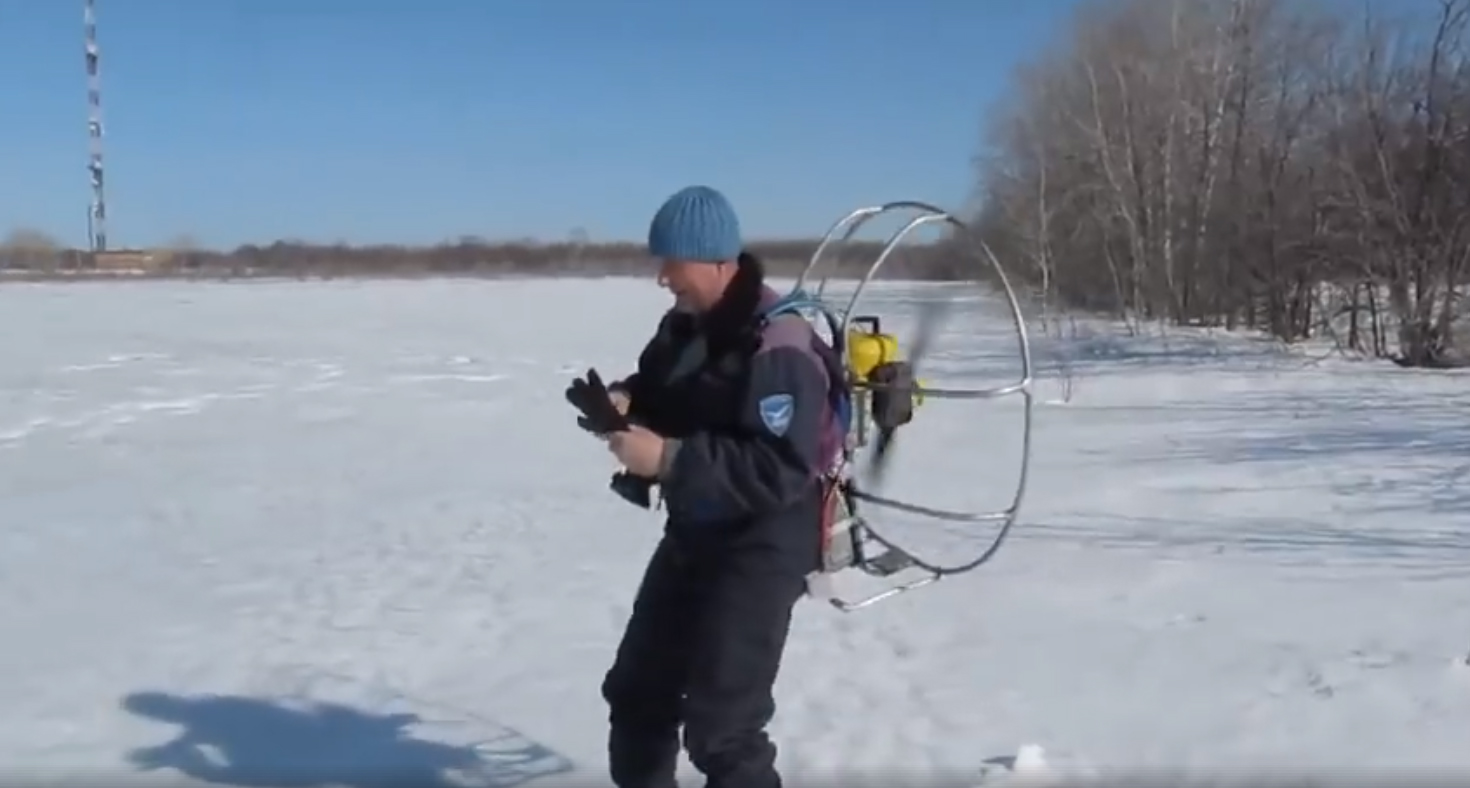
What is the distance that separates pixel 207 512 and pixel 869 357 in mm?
7221

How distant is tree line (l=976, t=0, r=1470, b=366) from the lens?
23.3m

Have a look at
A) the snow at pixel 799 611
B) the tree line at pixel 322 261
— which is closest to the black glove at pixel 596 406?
the snow at pixel 799 611

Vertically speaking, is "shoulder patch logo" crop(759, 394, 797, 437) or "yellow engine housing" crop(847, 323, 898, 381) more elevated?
"yellow engine housing" crop(847, 323, 898, 381)

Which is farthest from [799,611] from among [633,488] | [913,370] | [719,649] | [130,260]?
[130,260]

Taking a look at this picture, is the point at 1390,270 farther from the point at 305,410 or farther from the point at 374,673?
the point at 374,673

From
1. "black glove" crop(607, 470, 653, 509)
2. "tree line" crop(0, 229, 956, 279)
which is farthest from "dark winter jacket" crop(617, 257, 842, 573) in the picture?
"tree line" crop(0, 229, 956, 279)

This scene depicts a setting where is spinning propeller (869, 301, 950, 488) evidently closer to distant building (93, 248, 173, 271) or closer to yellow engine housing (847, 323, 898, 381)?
yellow engine housing (847, 323, 898, 381)

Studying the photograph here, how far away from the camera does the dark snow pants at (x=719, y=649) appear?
124 inches

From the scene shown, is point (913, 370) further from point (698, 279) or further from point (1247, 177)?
point (1247, 177)

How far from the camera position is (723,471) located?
2939 millimetres

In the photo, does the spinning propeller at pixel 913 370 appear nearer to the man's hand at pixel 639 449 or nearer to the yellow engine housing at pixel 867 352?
the yellow engine housing at pixel 867 352

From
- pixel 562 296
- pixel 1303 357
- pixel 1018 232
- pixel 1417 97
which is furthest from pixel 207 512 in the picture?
pixel 562 296

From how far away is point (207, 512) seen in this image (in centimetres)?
985

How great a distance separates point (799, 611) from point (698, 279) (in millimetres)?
3558
